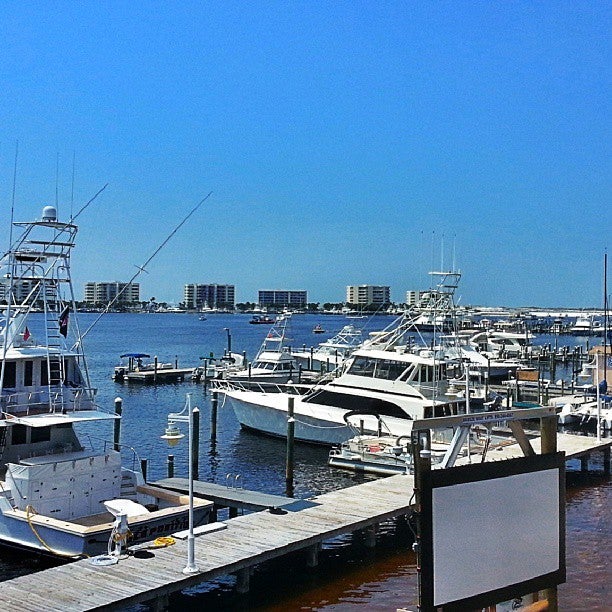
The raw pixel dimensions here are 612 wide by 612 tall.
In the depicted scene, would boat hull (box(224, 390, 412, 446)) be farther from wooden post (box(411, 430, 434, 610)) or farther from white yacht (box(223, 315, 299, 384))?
wooden post (box(411, 430, 434, 610))

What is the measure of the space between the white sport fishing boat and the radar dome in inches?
1.1

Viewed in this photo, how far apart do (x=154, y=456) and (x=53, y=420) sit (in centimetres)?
1516

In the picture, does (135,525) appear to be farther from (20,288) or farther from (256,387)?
(256,387)

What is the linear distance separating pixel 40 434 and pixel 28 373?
5.43 feet

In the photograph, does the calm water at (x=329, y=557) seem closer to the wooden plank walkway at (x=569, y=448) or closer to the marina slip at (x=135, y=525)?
the marina slip at (x=135, y=525)

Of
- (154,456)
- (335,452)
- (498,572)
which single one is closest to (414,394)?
(335,452)

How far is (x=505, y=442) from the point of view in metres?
29.0

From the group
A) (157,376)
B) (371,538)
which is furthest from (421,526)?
(157,376)

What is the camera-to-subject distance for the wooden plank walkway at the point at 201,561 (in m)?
13.7

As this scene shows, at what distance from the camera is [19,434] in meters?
20.6

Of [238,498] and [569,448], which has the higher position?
[569,448]

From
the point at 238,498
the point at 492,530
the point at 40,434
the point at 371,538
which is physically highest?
the point at 492,530

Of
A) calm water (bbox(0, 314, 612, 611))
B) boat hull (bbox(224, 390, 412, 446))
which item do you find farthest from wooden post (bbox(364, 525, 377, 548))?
boat hull (bbox(224, 390, 412, 446))

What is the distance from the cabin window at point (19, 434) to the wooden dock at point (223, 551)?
4756mm
